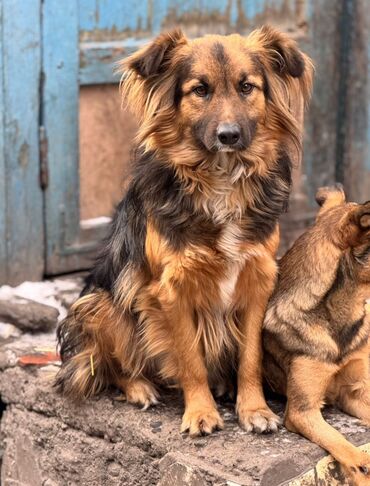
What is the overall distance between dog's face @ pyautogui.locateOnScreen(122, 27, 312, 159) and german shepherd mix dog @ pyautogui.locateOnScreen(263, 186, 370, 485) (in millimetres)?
473

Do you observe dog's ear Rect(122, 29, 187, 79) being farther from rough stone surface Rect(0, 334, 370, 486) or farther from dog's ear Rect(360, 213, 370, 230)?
rough stone surface Rect(0, 334, 370, 486)

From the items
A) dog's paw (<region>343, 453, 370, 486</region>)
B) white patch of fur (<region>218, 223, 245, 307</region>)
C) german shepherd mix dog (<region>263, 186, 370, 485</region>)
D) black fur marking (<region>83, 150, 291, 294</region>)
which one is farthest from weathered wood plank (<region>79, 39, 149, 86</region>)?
dog's paw (<region>343, 453, 370, 486</region>)

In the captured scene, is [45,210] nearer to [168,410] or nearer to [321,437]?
[168,410]

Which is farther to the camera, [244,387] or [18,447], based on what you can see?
[18,447]

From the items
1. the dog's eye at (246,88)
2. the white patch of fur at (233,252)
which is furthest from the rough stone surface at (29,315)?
the dog's eye at (246,88)

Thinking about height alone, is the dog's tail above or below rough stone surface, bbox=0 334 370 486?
above

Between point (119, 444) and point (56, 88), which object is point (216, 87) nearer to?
point (119, 444)

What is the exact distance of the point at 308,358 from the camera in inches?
164

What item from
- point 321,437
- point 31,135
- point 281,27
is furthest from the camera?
point 281,27

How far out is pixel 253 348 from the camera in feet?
14.4

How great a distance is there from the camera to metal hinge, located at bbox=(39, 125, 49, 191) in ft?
18.6

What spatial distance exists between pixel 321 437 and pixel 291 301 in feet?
1.70

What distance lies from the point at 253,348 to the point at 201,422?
0.36 meters

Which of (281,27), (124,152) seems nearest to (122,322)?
(124,152)
